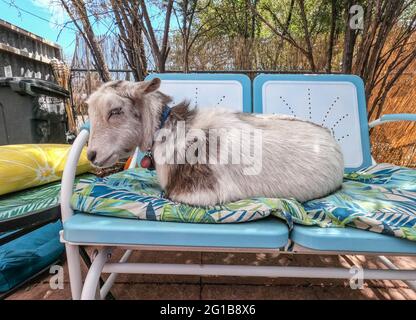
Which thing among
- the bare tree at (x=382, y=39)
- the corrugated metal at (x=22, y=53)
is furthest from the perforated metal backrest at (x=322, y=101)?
the corrugated metal at (x=22, y=53)

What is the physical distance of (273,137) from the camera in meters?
1.33

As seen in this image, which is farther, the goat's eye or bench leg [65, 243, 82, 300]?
the goat's eye

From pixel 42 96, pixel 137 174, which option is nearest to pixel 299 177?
pixel 137 174

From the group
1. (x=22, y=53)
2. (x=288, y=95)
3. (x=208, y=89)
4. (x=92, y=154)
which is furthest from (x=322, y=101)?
(x=22, y=53)

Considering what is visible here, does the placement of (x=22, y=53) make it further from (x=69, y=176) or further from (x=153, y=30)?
(x=69, y=176)

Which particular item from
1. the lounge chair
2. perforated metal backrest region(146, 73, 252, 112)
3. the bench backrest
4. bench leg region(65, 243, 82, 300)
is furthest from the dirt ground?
perforated metal backrest region(146, 73, 252, 112)

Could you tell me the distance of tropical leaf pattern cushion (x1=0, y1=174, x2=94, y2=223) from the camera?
144 cm

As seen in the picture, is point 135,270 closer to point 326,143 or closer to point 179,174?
point 179,174

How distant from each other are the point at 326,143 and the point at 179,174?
75 cm

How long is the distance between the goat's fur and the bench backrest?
32.4 inches

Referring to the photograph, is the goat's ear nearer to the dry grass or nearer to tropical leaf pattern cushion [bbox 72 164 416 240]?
Answer: tropical leaf pattern cushion [bbox 72 164 416 240]

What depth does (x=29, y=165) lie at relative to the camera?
6.05 ft

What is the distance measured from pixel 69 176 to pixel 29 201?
676mm

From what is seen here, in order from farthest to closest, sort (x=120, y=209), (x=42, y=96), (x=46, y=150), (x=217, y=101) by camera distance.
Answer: (x=42, y=96)
(x=217, y=101)
(x=46, y=150)
(x=120, y=209)
